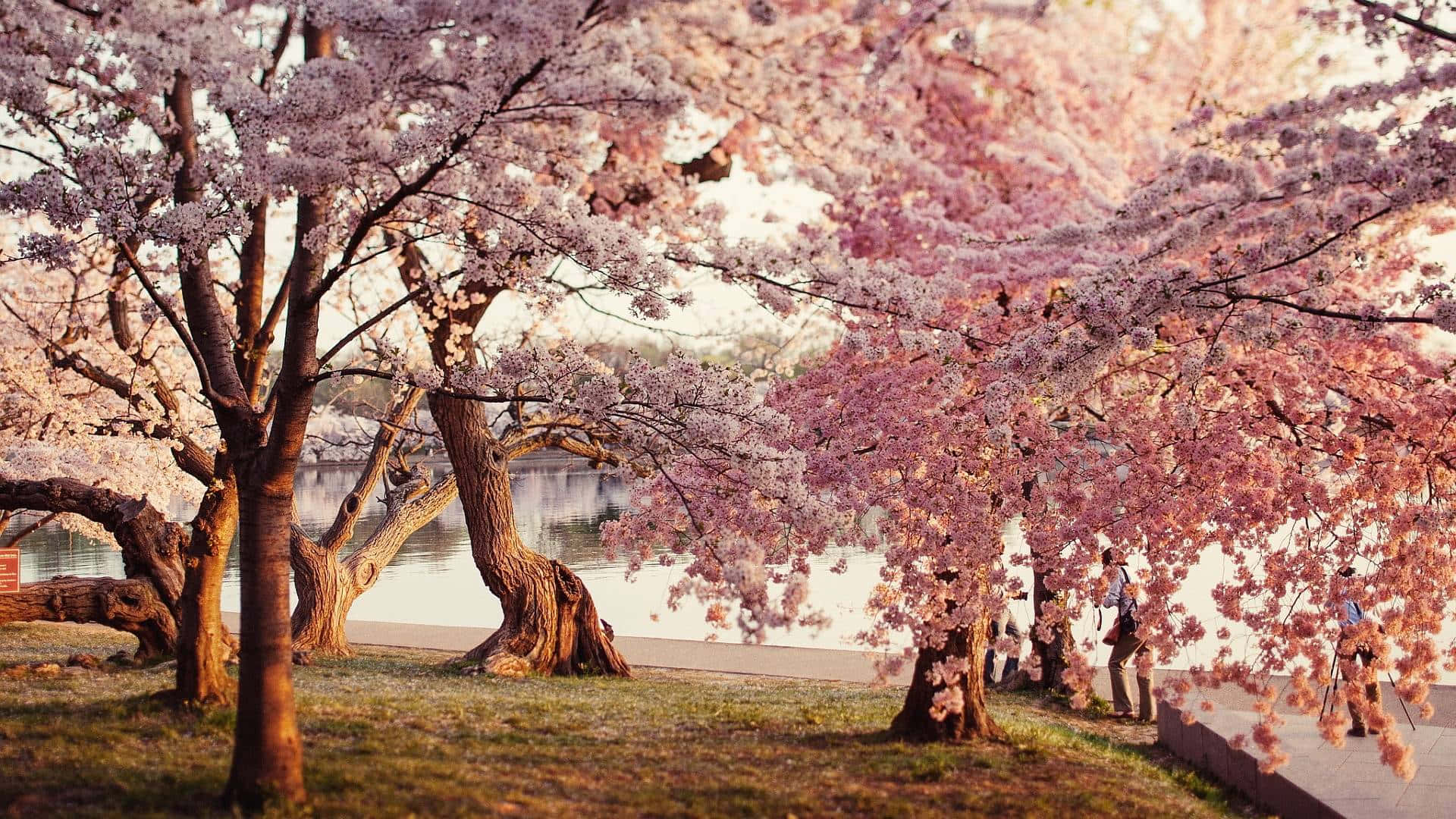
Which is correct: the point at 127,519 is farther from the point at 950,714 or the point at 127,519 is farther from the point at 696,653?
the point at 950,714

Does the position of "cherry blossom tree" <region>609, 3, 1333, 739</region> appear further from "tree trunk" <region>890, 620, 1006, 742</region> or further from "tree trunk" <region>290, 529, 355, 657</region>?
"tree trunk" <region>290, 529, 355, 657</region>

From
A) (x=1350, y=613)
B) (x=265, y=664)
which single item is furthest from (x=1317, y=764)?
(x=265, y=664)

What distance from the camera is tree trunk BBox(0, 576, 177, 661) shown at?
12.4 meters

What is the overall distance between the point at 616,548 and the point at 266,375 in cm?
972

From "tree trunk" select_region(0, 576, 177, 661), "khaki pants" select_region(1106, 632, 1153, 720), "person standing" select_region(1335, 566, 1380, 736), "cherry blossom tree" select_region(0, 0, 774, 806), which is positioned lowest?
"khaki pants" select_region(1106, 632, 1153, 720)

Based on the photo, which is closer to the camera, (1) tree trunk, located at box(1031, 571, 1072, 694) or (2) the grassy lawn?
(2) the grassy lawn

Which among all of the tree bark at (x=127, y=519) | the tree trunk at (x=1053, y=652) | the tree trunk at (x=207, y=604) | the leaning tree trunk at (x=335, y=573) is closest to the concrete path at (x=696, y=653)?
the leaning tree trunk at (x=335, y=573)

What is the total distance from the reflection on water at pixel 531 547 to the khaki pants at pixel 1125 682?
10.0 feet

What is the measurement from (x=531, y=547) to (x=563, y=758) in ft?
79.2

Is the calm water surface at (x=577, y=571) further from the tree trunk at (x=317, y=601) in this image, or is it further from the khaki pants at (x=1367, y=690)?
the tree trunk at (x=317, y=601)

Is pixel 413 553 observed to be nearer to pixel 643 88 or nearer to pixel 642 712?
pixel 642 712

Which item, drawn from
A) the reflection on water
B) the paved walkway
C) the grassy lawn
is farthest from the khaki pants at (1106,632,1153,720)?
the reflection on water

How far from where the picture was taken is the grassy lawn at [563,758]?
6418 millimetres

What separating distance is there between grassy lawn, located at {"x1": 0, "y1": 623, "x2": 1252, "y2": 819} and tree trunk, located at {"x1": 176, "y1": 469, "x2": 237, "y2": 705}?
0.44m
